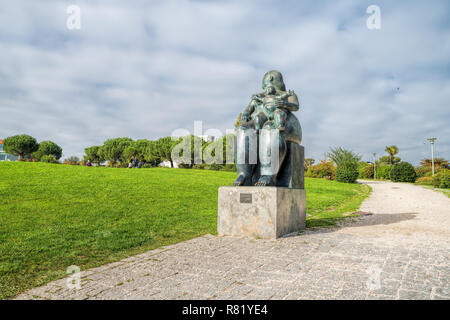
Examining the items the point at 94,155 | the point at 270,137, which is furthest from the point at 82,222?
the point at 94,155

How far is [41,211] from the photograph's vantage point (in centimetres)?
667

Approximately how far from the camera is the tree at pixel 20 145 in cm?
4712

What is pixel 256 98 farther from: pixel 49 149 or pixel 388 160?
pixel 388 160

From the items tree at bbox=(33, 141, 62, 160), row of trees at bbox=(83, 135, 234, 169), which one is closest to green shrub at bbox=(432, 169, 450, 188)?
row of trees at bbox=(83, 135, 234, 169)

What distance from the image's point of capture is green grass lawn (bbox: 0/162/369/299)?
3.76 m

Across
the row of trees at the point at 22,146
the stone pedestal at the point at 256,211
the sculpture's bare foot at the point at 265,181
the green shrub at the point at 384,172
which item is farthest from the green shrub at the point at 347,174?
the row of trees at the point at 22,146

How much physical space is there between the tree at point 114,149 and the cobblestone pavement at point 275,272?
176 feet

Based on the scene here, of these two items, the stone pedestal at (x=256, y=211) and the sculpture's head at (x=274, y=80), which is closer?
the stone pedestal at (x=256, y=211)

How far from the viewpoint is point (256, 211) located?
4.95m

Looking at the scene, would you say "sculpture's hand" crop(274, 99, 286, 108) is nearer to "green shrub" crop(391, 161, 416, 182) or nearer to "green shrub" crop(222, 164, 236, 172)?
"green shrub" crop(222, 164, 236, 172)

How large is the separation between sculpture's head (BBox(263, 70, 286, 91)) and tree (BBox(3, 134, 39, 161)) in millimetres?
52863

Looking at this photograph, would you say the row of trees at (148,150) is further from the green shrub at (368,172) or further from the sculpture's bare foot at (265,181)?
the sculpture's bare foot at (265,181)
